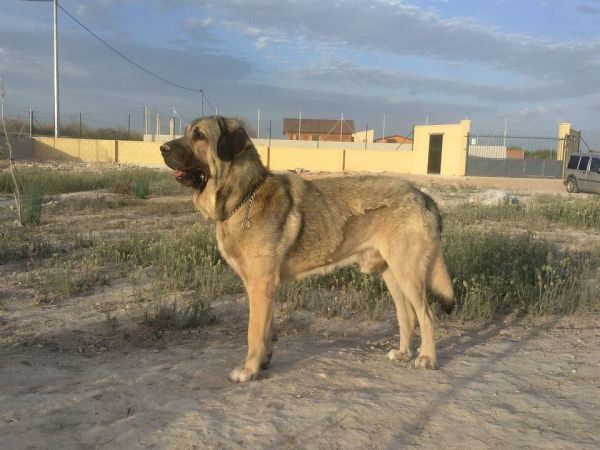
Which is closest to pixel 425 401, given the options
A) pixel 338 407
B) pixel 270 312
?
pixel 338 407

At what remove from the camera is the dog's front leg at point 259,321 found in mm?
3816

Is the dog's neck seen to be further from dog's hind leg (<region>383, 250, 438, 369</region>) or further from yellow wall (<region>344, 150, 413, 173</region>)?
yellow wall (<region>344, 150, 413, 173</region>)

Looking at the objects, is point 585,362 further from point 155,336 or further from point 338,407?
point 155,336

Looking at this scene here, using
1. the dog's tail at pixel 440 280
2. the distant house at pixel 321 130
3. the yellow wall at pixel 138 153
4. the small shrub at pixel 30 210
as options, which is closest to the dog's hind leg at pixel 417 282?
the dog's tail at pixel 440 280

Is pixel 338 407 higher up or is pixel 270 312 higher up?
pixel 270 312

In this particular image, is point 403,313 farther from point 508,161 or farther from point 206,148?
point 508,161

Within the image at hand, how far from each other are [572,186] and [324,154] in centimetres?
1589

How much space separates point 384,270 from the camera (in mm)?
4590

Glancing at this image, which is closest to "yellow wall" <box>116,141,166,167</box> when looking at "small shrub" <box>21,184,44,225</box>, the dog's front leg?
"small shrub" <box>21,184,44,225</box>

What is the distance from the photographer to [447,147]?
33.7m

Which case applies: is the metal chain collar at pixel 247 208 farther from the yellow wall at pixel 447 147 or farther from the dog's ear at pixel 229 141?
the yellow wall at pixel 447 147

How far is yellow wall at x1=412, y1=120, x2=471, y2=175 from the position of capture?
32.9m

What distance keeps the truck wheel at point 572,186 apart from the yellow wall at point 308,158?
1457cm

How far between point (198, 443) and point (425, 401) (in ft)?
4.91
